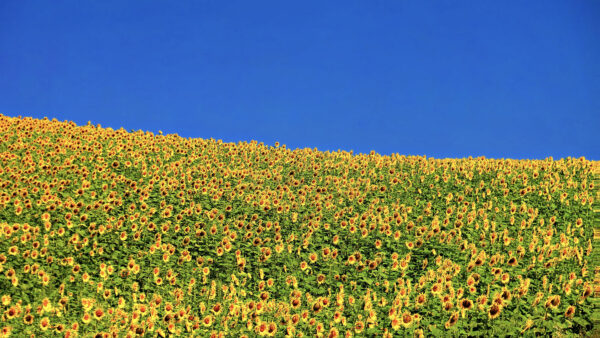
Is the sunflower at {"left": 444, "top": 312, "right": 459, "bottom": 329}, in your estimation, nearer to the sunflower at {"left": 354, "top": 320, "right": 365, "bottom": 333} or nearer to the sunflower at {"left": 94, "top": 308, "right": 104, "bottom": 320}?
the sunflower at {"left": 354, "top": 320, "right": 365, "bottom": 333}

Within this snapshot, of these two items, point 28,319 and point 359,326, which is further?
point 28,319

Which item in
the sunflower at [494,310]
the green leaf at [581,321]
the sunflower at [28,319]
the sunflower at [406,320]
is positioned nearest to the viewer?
the sunflower at [494,310]

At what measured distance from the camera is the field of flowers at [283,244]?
8.13 meters

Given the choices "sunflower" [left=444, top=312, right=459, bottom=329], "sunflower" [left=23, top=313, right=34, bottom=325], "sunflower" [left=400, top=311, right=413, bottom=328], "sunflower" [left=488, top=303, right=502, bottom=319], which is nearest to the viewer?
"sunflower" [left=488, top=303, right=502, bottom=319]

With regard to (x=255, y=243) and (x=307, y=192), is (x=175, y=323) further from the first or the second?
(x=307, y=192)

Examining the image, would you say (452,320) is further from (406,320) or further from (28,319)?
(28,319)

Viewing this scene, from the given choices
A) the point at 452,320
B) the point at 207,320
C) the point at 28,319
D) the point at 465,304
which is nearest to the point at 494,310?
the point at 465,304

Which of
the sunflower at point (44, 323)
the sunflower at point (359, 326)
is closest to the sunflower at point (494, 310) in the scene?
the sunflower at point (359, 326)

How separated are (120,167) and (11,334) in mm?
8079

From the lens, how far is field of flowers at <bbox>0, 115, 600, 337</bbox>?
8133 mm

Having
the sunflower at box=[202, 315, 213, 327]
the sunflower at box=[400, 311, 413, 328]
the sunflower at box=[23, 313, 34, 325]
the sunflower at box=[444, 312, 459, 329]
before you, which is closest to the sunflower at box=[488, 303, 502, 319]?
the sunflower at box=[444, 312, 459, 329]

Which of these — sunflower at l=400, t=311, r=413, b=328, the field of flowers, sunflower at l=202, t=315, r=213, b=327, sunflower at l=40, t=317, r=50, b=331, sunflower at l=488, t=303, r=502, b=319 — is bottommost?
sunflower at l=40, t=317, r=50, b=331

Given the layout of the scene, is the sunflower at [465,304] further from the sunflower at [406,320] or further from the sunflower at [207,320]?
the sunflower at [207,320]

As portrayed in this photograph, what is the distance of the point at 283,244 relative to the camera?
11.5m
